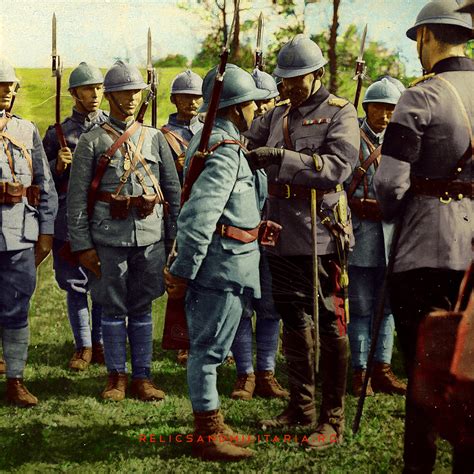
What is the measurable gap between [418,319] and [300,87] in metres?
1.86

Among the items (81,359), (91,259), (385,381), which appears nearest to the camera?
(91,259)

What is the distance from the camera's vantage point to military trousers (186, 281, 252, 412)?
4777mm

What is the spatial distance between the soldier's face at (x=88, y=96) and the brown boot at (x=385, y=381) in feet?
11.1

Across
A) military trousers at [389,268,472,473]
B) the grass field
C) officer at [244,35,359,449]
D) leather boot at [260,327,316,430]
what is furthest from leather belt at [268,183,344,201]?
the grass field

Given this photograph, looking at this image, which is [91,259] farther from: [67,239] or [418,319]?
[418,319]

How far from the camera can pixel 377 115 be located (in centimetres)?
647

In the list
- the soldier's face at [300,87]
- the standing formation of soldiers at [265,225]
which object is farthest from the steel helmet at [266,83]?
the soldier's face at [300,87]

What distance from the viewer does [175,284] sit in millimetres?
4785

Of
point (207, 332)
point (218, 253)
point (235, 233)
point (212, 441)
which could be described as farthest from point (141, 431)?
point (235, 233)

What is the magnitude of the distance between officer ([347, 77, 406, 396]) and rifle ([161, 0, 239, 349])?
1952 mm

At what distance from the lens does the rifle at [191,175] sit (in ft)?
14.8

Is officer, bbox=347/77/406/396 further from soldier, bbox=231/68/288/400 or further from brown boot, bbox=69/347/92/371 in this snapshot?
brown boot, bbox=69/347/92/371

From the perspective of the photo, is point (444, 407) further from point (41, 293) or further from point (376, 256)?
point (41, 293)

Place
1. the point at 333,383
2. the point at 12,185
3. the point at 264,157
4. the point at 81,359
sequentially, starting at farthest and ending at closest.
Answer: the point at 81,359 → the point at 12,185 → the point at 333,383 → the point at 264,157
